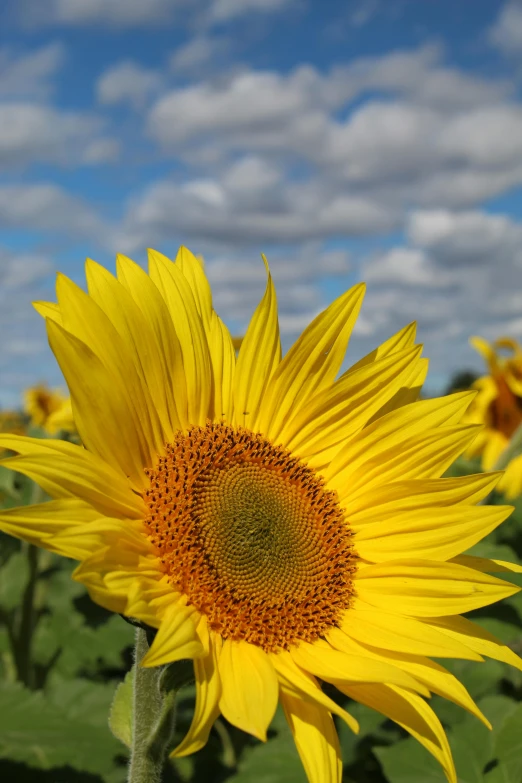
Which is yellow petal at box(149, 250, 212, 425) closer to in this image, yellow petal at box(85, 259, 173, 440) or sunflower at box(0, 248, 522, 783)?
sunflower at box(0, 248, 522, 783)

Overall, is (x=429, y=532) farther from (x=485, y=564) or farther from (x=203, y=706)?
(x=203, y=706)

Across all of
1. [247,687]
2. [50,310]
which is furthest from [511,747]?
[50,310]

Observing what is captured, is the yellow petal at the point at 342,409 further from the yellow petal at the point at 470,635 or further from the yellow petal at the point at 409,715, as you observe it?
the yellow petal at the point at 409,715

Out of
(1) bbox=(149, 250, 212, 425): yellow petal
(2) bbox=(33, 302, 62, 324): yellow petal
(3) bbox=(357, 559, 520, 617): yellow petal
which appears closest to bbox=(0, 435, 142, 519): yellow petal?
(2) bbox=(33, 302, 62, 324): yellow petal

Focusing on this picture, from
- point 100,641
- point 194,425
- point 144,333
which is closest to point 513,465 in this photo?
point 100,641

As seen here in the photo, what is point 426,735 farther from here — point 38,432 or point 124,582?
point 38,432

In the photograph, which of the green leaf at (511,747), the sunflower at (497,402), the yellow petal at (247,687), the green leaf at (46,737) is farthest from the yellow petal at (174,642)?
the sunflower at (497,402)
